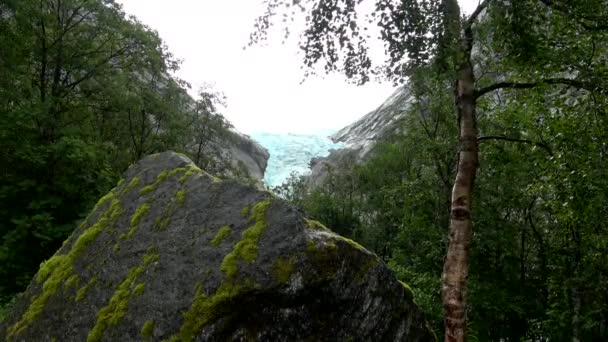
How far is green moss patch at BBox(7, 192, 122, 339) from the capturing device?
648cm

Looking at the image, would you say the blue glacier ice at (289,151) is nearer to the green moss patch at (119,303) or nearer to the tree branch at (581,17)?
the tree branch at (581,17)

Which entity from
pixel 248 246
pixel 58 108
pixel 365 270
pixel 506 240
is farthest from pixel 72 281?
pixel 506 240

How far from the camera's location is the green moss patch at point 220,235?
224 inches

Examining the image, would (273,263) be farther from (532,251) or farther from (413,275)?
(532,251)

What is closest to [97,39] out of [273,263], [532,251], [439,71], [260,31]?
[260,31]

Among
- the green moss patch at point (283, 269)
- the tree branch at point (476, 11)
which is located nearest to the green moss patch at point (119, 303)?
the green moss patch at point (283, 269)

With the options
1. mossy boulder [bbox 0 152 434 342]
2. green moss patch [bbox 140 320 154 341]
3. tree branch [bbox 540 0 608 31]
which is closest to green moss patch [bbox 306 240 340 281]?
mossy boulder [bbox 0 152 434 342]

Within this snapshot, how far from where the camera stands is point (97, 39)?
19.3 meters

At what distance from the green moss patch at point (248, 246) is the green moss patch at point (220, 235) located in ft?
0.82

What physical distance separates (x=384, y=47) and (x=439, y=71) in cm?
175

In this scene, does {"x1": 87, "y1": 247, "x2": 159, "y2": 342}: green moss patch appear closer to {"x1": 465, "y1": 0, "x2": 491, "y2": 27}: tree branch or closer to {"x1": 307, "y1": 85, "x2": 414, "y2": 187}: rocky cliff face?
{"x1": 465, "y1": 0, "x2": 491, "y2": 27}: tree branch

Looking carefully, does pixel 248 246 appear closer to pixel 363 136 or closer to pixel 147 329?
pixel 147 329

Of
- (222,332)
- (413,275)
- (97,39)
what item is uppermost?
(97,39)

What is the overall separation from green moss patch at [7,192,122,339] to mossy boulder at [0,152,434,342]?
0.03 m
